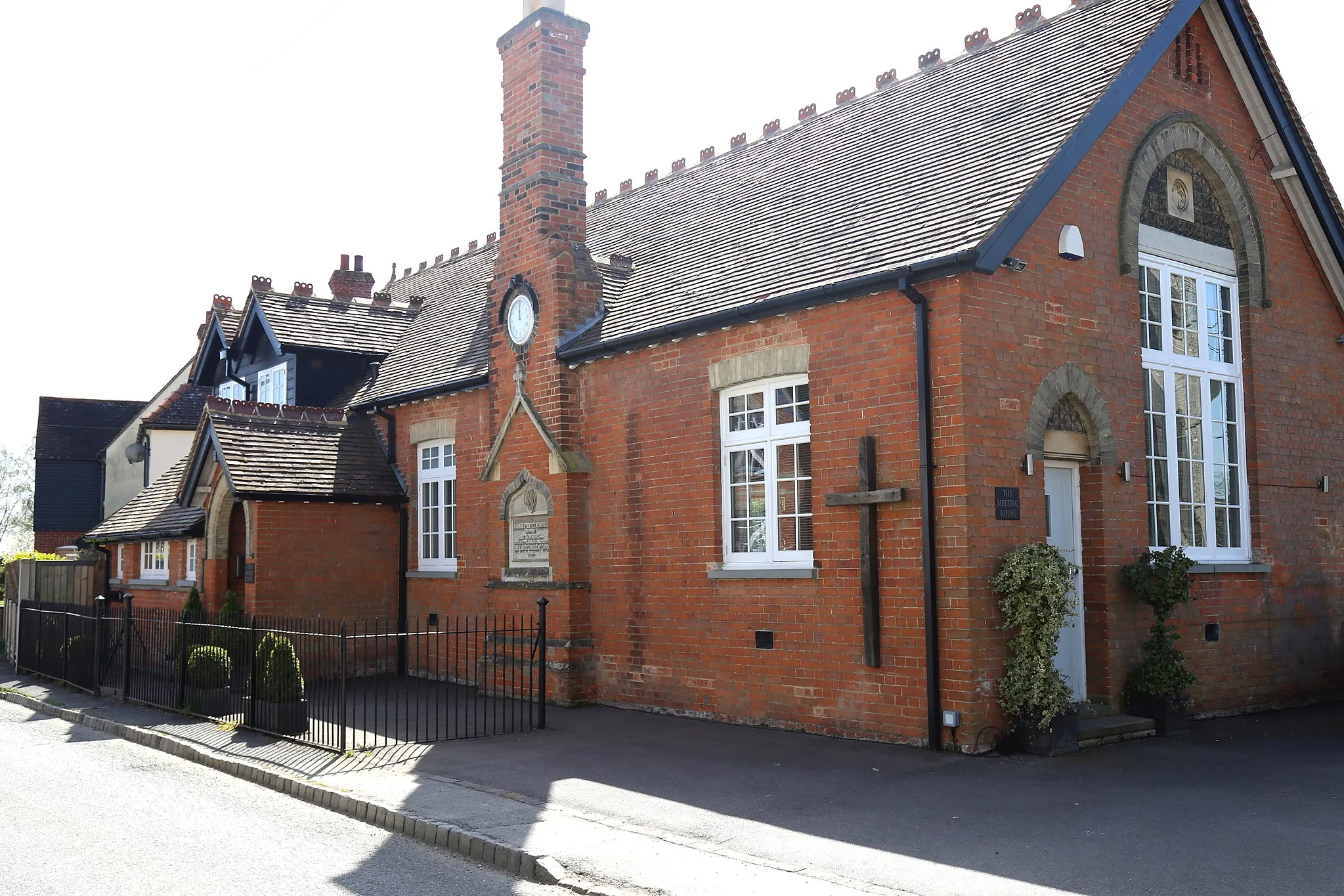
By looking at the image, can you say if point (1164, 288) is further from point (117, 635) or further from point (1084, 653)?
point (117, 635)

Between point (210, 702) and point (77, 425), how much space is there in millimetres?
33142

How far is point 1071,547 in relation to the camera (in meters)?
11.4

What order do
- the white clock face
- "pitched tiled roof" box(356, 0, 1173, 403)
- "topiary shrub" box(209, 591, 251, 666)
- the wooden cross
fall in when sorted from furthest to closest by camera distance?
the white clock face < "topiary shrub" box(209, 591, 251, 666) < "pitched tiled roof" box(356, 0, 1173, 403) < the wooden cross

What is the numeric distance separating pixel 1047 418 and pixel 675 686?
516 centimetres

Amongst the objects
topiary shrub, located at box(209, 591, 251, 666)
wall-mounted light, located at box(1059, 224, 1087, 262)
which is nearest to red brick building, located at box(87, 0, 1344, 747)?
wall-mounted light, located at box(1059, 224, 1087, 262)

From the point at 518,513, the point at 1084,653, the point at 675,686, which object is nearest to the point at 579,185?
the point at 518,513

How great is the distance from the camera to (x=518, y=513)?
596 inches

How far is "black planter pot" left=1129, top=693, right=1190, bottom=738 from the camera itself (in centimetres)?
1105

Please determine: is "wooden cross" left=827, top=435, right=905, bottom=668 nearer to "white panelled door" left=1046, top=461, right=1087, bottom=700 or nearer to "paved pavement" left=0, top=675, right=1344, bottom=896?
"paved pavement" left=0, top=675, right=1344, bottom=896

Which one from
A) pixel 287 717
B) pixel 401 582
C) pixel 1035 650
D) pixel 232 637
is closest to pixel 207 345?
pixel 401 582

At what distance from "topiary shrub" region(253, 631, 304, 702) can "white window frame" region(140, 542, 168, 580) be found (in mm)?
9843

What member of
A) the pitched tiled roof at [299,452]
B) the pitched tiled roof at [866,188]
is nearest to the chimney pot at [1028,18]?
the pitched tiled roof at [866,188]

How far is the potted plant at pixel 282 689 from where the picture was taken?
1184 cm

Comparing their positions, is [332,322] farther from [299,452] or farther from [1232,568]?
[1232,568]
